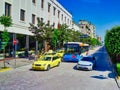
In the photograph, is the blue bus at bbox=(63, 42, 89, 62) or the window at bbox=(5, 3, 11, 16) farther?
the blue bus at bbox=(63, 42, 89, 62)

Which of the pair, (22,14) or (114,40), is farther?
(22,14)

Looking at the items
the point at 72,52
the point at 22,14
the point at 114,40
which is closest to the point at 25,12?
the point at 22,14

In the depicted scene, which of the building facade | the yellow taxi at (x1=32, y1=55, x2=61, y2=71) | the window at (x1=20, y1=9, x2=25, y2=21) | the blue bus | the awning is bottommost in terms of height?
the yellow taxi at (x1=32, y1=55, x2=61, y2=71)

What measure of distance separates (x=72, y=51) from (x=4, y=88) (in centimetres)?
1823

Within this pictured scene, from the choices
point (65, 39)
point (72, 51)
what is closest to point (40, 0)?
point (65, 39)

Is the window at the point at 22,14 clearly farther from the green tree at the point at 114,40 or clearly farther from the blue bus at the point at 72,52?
the green tree at the point at 114,40

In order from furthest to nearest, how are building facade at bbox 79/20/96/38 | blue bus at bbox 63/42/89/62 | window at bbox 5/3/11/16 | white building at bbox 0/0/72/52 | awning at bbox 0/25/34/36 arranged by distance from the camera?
building facade at bbox 79/20/96/38 → blue bus at bbox 63/42/89/62 → white building at bbox 0/0/72/52 → awning at bbox 0/25/34/36 → window at bbox 5/3/11/16

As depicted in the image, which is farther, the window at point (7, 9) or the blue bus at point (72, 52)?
the blue bus at point (72, 52)

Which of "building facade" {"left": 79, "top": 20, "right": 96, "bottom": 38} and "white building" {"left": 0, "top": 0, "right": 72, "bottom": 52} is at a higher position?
"building facade" {"left": 79, "top": 20, "right": 96, "bottom": 38}

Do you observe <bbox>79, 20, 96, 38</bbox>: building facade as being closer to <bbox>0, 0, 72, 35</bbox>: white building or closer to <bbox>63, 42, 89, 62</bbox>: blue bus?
<bbox>0, 0, 72, 35</bbox>: white building

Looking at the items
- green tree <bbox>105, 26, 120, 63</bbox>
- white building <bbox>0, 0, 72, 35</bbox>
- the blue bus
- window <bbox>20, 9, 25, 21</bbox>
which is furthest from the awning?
green tree <bbox>105, 26, 120, 63</bbox>

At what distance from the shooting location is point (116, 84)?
1552 centimetres

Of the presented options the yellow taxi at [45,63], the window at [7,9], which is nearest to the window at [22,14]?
the window at [7,9]

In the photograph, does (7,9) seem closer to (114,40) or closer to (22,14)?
(22,14)
